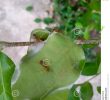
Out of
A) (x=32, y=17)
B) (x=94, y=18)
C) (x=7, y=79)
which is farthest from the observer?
(x=32, y=17)

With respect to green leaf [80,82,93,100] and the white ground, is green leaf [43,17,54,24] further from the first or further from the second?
green leaf [80,82,93,100]

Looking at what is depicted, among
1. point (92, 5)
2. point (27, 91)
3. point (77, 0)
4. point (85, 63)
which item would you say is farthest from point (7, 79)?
point (77, 0)

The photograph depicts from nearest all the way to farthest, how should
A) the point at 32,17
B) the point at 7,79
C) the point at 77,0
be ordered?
the point at 7,79, the point at 32,17, the point at 77,0

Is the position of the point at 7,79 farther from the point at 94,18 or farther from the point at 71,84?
the point at 94,18

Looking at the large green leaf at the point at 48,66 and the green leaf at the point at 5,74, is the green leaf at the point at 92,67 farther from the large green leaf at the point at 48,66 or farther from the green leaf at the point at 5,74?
the green leaf at the point at 5,74

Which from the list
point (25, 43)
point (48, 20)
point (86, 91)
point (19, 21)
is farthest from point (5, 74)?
point (48, 20)

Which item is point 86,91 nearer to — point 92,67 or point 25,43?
point 92,67

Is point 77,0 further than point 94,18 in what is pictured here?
Yes

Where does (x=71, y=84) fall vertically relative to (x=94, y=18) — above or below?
below
